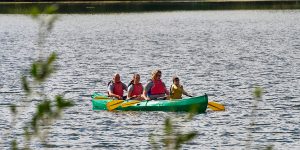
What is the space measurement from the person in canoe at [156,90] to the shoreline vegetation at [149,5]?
272 feet

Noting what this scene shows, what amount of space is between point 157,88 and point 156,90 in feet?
0.38

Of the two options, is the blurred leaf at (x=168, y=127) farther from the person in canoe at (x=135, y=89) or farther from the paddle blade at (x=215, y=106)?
the person in canoe at (x=135, y=89)

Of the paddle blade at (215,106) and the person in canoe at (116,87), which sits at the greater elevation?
the person in canoe at (116,87)

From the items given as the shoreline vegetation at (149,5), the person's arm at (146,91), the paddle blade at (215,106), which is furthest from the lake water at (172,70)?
the shoreline vegetation at (149,5)

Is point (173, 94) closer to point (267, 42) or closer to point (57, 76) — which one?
point (57, 76)

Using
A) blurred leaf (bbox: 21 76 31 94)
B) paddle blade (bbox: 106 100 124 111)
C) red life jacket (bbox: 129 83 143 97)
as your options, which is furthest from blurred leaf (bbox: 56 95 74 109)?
paddle blade (bbox: 106 100 124 111)

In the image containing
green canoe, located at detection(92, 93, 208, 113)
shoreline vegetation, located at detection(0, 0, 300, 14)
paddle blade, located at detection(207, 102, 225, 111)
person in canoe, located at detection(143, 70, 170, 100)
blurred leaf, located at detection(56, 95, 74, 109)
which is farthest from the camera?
shoreline vegetation, located at detection(0, 0, 300, 14)

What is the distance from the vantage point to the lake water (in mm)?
22562

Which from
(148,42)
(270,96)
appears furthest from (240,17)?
(270,96)

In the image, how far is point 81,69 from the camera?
44.7 metres

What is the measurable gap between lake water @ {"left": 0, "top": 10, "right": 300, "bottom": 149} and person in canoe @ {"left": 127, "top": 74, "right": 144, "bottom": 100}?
1.96ft

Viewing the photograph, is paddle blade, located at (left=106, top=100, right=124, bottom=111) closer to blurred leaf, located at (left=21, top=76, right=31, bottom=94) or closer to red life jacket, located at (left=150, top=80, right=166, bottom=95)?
red life jacket, located at (left=150, top=80, right=166, bottom=95)

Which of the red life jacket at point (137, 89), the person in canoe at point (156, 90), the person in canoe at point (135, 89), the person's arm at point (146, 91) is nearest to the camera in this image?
the person in canoe at point (156, 90)

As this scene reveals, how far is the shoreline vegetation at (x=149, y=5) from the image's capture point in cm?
11544
